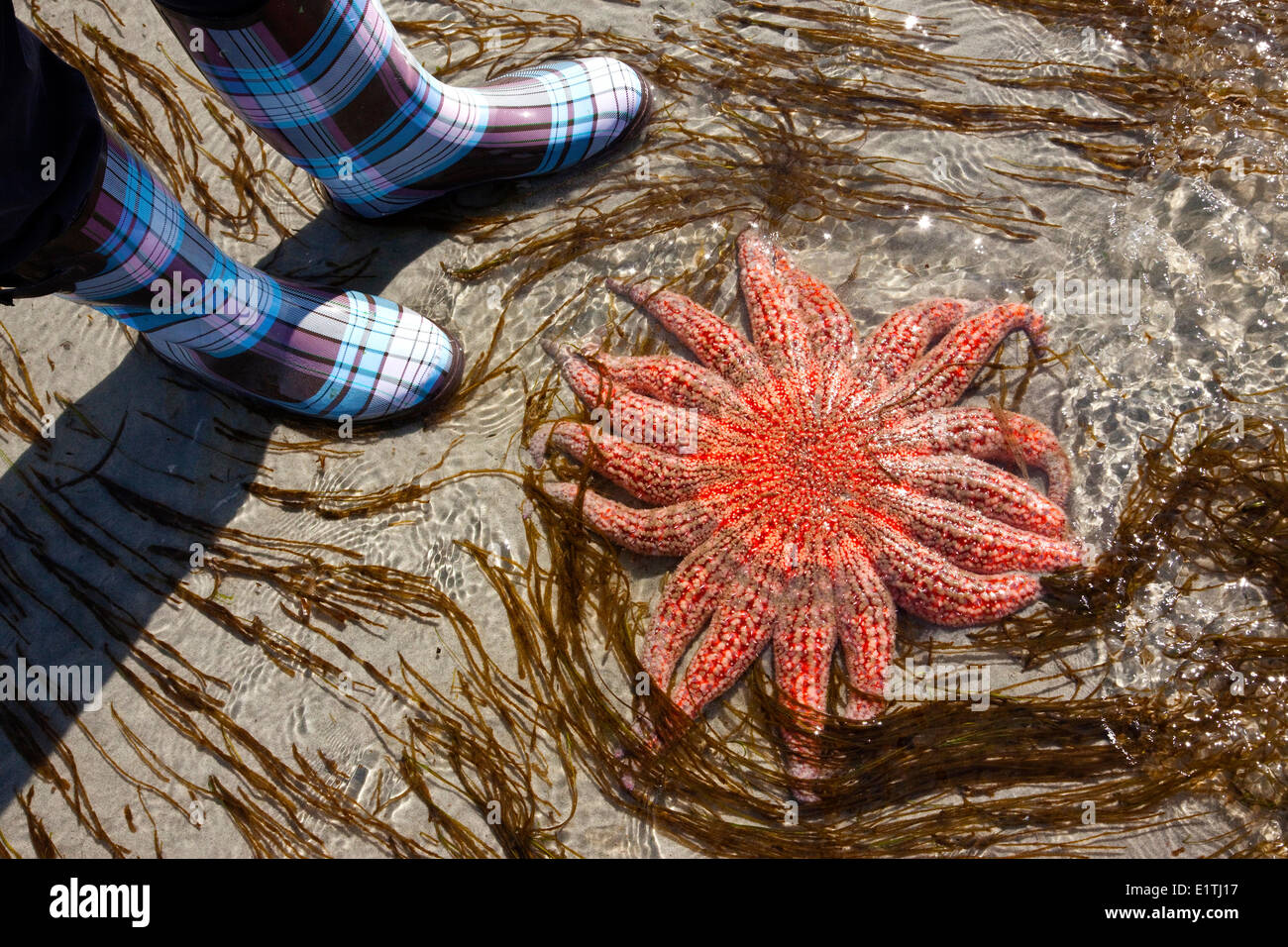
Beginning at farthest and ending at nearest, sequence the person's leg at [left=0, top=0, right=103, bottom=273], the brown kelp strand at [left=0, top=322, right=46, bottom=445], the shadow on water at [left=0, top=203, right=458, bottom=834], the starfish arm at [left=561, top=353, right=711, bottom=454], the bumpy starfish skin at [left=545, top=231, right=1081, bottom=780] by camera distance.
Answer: the brown kelp strand at [left=0, top=322, right=46, bottom=445] → the shadow on water at [left=0, top=203, right=458, bottom=834] → the starfish arm at [left=561, top=353, right=711, bottom=454] → the bumpy starfish skin at [left=545, top=231, right=1081, bottom=780] → the person's leg at [left=0, top=0, right=103, bottom=273]

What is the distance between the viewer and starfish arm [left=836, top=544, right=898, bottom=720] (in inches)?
139

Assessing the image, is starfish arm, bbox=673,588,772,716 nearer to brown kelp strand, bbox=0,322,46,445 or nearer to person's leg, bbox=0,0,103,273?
person's leg, bbox=0,0,103,273

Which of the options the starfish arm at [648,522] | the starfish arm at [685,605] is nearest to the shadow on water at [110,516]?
the starfish arm at [648,522]

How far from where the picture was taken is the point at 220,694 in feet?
13.4

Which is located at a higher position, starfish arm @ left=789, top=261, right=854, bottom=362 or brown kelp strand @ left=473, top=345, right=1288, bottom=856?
starfish arm @ left=789, top=261, right=854, bottom=362

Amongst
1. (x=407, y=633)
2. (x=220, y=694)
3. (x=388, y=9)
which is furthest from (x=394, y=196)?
(x=220, y=694)

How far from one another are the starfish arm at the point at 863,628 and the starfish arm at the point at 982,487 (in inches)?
15.7

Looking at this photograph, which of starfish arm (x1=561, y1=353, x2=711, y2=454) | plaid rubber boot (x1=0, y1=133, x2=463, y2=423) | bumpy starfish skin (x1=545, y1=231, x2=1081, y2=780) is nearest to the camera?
plaid rubber boot (x1=0, y1=133, x2=463, y2=423)

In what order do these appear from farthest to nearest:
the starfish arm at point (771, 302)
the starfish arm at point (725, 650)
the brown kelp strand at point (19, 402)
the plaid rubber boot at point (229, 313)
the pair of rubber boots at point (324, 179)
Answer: the brown kelp strand at point (19, 402), the starfish arm at point (771, 302), the starfish arm at point (725, 650), the pair of rubber boots at point (324, 179), the plaid rubber boot at point (229, 313)

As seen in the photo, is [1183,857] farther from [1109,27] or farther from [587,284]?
[1109,27]

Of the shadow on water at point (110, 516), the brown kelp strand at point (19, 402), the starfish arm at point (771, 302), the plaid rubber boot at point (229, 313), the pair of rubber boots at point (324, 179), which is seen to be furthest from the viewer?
the brown kelp strand at point (19, 402)

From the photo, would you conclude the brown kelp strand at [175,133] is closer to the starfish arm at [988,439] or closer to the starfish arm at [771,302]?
the starfish arm at [771,302]

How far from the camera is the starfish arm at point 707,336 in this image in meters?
3.79

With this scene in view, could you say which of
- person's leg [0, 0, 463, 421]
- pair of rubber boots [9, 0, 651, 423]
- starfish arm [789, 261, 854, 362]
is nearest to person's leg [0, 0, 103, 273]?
person's leg [0, 0, 463, 421]
